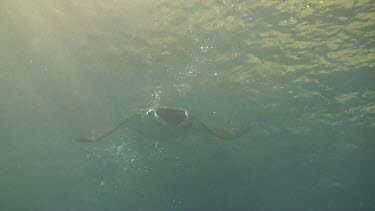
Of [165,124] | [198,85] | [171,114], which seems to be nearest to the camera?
[171,114]

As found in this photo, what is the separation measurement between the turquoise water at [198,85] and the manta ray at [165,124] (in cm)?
81

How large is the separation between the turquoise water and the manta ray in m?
0.81

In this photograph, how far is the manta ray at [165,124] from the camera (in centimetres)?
1472

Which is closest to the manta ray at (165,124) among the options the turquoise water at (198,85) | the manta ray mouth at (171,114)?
the manta ray mouth at (171,114)

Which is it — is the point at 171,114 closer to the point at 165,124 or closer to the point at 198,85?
the point at 165,124

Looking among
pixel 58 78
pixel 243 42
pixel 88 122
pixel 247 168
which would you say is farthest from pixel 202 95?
pixel 247 168

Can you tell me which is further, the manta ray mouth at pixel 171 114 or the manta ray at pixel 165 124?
the manta ray at pixel 165 124

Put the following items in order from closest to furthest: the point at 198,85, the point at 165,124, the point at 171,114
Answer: the point at 171,114, the point at 165,124, the point at 198,85

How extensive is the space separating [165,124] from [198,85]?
3047 mm

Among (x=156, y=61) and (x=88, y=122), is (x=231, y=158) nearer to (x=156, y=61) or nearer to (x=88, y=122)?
(x=88, y=122)

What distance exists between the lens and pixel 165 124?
1770 cm

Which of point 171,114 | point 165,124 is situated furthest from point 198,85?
point 171,114

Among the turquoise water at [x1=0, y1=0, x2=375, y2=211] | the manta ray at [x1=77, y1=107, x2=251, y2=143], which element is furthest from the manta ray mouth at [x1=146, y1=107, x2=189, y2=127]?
the turquoise water at [x1=0, y1=0, x2=375, y2=211]

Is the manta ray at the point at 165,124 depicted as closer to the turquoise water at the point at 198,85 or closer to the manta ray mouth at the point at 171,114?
the manta ray mouth at the point at 171,114
